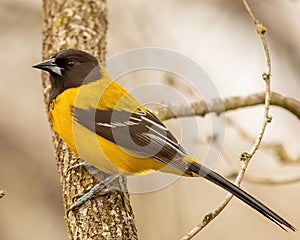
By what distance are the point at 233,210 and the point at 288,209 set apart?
0.78m

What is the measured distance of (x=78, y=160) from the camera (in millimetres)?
4422

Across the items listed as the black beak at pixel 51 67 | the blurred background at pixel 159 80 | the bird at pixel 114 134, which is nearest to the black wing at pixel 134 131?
the bird at pixel 114 134

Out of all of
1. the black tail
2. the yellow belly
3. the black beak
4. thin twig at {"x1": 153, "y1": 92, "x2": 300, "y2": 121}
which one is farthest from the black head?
the black tail

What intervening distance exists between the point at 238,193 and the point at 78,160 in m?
1.31

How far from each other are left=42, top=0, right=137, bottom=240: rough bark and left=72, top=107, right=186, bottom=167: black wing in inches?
15.0

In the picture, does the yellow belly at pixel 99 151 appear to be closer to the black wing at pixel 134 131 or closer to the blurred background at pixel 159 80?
the black wing at pixel 134 131

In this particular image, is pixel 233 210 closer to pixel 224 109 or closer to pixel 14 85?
pixel 224 109

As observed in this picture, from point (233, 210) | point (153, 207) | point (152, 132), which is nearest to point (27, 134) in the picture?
point (153, 207)

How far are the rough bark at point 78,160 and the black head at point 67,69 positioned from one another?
0.48m

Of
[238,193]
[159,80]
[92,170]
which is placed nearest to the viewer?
Answer: [238,193]

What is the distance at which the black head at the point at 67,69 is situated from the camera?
447 cm

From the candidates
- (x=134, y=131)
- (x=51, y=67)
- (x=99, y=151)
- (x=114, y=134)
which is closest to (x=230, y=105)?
(x=134, y=131)

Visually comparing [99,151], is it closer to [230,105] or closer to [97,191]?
[97,191]

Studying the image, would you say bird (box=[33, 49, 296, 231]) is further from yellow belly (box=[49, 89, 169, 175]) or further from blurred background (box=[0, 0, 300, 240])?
blurred background (box=[0, 0, 300, 240])
